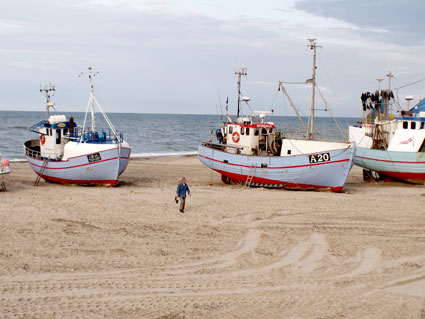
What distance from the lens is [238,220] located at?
51.7 feet

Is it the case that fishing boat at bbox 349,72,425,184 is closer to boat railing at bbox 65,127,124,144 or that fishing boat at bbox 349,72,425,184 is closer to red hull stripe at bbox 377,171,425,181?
red hull stripe at bbox 377,171,425,181

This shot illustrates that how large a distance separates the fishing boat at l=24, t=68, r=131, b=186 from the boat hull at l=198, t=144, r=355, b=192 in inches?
207

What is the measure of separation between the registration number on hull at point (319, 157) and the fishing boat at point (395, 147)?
5.83 meters

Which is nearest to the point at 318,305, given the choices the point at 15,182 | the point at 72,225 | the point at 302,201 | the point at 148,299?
the point at 148,299

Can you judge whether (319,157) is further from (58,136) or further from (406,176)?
(58,136)

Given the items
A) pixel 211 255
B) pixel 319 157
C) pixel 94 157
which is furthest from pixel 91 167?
pixel 211 255

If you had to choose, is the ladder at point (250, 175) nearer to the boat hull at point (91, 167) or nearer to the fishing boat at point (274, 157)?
the fishing boat at point (274, 157)

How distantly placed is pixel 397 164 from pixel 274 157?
7.39 meters

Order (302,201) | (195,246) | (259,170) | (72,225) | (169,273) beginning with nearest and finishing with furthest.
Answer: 1. (169,273)
2. (195,246)
3. (72,225)
4. (302,201)
5. (259,170)

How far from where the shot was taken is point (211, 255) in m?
11.9

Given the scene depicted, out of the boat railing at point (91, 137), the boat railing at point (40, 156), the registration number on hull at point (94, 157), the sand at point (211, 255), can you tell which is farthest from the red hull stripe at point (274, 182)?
the boat railing at point (40, 156)

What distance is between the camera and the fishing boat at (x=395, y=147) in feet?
79.2

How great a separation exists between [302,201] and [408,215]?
13.1ft

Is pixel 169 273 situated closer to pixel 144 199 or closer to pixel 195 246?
pixel 195 246
